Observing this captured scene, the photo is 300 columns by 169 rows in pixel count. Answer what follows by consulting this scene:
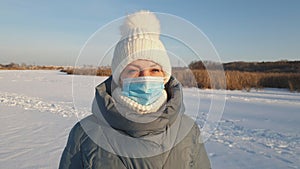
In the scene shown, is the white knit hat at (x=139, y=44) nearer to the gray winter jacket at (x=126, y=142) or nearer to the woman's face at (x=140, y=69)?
the woman's face at (x=140, y=69)

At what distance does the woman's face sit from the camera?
1362 millimetres

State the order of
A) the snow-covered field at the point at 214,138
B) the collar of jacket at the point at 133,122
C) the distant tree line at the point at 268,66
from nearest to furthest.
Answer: the collar of jacket at the point at 133,122 < the snow-covered field at the point at 214,138 < the distant tree line at the point at 268,66

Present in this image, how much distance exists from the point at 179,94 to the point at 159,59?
0.21 m

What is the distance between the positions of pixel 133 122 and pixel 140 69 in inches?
11.0

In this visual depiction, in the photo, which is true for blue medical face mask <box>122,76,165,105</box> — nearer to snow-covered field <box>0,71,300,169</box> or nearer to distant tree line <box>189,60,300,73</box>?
snow-covered field <box>0,71,300,169</box>

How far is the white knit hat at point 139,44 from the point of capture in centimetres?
137

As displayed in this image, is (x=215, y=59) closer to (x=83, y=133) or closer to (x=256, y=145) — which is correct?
(x=83, y=133)

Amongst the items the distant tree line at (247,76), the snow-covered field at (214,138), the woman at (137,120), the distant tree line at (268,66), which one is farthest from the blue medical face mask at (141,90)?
the distant tree line at (268,66)

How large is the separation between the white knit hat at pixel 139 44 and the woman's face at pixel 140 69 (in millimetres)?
17

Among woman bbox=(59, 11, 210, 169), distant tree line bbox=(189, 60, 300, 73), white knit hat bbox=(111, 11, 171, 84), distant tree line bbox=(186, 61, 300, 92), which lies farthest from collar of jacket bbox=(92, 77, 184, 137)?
distant tree line bbox=(189, 60, 300, 73)

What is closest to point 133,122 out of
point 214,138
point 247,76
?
point 214,138

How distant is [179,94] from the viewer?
4.61 ft

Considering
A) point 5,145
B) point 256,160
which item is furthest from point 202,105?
point 5,145

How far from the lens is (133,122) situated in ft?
4.19
